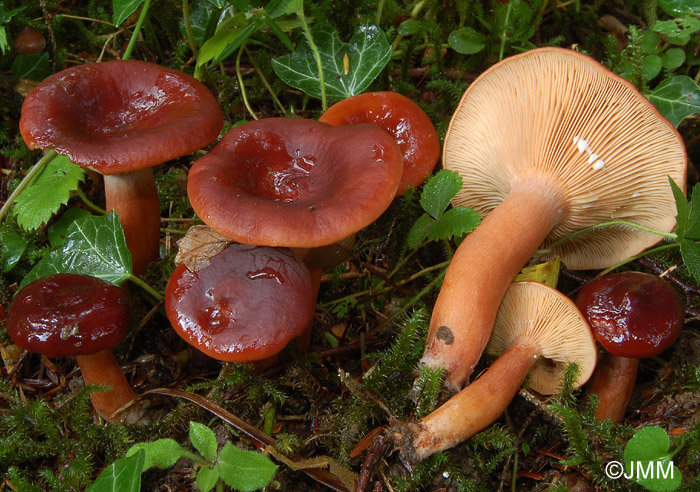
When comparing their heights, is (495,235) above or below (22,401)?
above

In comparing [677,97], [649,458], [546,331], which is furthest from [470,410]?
[677,97]

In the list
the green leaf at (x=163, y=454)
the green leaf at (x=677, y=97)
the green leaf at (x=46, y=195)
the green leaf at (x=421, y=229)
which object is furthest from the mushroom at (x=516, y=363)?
the green leaf at (x=46, y=195)

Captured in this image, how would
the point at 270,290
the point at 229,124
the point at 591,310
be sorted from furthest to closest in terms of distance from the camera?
the point at 229,124 → the point at 591,310 → the point at 270,290

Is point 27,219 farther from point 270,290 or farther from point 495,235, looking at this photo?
point 495,235

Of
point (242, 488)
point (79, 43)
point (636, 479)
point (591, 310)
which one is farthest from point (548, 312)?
point (79, 43)

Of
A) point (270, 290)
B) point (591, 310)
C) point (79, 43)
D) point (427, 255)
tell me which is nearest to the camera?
point (270, 290)

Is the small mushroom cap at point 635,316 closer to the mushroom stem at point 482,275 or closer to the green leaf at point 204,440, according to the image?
the mushroom stem at point 482,275

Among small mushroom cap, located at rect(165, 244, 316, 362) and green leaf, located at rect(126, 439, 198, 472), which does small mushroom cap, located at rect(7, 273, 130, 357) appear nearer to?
small mushroom cap, located at rect(165, 244, 316, 362)
